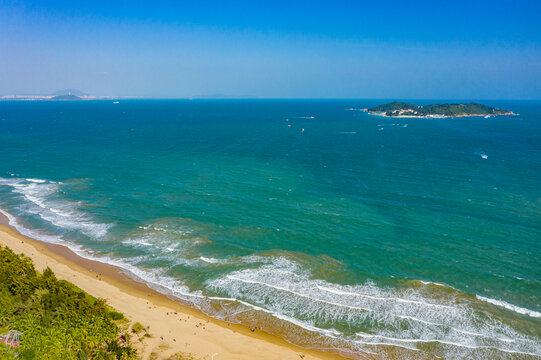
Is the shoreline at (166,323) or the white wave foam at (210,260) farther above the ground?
the white wave foam at (210,260)

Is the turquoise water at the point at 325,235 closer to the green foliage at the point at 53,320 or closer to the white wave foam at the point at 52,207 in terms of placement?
the white wave foam at the point at 52,207

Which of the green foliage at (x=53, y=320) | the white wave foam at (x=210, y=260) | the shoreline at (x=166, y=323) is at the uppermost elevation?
the green foliage at (x=53, y=320)

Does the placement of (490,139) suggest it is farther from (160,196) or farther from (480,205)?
(160,196)

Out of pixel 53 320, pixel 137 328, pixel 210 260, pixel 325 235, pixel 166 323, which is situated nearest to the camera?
pixel 53 320

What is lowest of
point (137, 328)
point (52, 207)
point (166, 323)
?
point (166, 323)

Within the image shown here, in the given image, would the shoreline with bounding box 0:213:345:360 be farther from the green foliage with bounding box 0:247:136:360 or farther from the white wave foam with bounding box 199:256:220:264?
the white wave foam with bounding box 199:256:220:264

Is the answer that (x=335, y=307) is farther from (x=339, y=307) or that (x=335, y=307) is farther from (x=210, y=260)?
(x=210, y=260)

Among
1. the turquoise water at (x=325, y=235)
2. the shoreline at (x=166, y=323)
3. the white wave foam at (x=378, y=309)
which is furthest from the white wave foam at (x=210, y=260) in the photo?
the shoreline at (x=166, y=323)

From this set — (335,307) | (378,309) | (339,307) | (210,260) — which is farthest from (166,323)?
(378,309)
